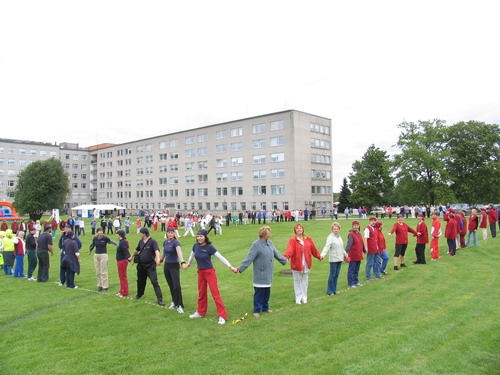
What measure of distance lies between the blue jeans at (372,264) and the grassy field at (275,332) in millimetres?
429

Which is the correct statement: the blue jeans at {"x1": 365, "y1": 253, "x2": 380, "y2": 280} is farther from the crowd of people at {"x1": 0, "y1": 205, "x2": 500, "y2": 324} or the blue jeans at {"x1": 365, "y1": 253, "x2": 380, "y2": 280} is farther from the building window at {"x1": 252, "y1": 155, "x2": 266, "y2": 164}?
the building window at {"x1": 252, "y1": 155, "x2": 266, "y2": 164}

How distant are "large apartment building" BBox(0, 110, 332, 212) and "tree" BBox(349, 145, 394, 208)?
24.4 feet

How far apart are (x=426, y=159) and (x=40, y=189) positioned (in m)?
64.2

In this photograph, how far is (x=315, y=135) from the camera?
6850 centimetres

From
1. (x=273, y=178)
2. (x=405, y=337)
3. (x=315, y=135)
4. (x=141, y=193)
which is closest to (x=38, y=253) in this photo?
(x=405, y=337)

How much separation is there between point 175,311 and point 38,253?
24.7ft

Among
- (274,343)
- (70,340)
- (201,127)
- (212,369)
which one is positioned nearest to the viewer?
(212,369)

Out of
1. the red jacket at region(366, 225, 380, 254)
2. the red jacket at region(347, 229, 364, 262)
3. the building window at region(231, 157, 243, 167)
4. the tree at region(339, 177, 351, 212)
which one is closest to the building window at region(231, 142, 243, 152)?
the building window at region(231, 157, 243, 167)

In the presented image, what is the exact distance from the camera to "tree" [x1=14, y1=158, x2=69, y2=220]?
67312 mm

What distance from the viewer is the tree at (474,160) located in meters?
56.0

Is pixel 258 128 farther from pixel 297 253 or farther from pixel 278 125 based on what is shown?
pixel 297 253

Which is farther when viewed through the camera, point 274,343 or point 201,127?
point 201,127

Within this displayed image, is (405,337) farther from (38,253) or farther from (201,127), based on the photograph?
(201,127)

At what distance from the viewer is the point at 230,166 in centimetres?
7394
